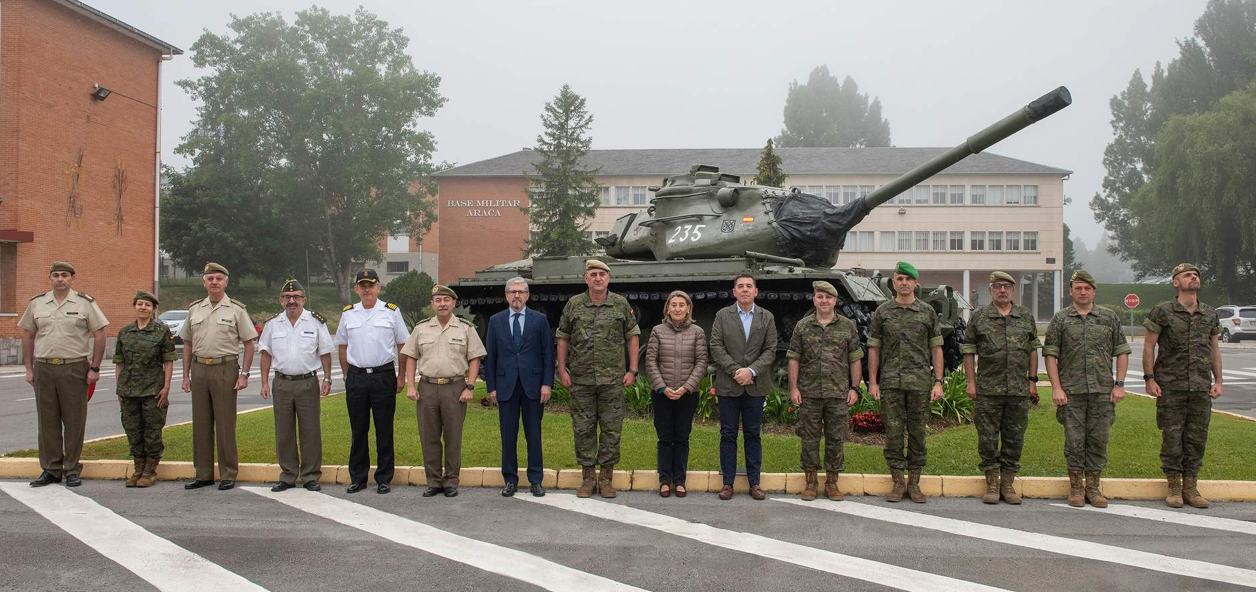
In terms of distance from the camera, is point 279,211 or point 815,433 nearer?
point 815,433

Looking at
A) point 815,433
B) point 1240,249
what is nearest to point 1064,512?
point 815,433

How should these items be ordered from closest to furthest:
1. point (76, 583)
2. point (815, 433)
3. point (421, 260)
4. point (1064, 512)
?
point (76, 583), point (1064, 512), point (815, 433), point (421, 260)

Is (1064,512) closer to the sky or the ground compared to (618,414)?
closer to the ground

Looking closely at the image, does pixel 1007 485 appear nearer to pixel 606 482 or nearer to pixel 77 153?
pixel 606 482

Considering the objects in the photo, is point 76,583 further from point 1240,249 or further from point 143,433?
point 1240,249

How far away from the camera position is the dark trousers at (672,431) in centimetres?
672

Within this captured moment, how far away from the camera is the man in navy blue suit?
6754mm

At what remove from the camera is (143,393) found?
7.03m

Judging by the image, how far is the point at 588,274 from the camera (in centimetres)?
689

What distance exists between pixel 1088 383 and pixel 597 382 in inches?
143

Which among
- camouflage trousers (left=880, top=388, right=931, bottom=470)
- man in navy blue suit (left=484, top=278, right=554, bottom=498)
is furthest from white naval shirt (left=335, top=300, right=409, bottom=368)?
camouflage trousers (left=880, top=388, right=931, bottom=470)

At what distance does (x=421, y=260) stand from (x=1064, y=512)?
4763cm

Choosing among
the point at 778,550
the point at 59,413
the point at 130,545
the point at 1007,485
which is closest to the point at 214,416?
the point at 59,413

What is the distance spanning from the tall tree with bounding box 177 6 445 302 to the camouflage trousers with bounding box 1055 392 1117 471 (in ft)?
122
